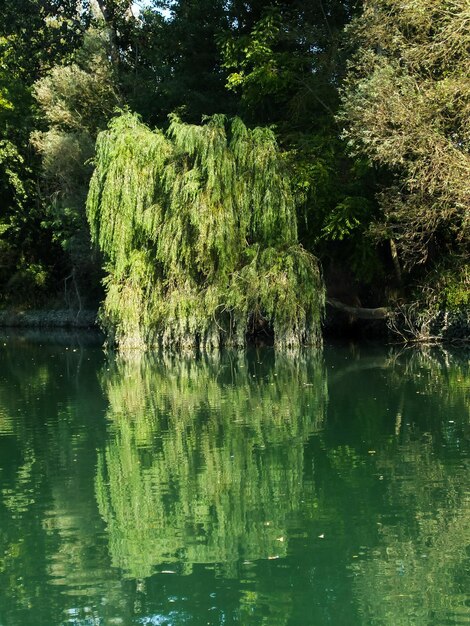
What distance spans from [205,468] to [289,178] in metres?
13.9

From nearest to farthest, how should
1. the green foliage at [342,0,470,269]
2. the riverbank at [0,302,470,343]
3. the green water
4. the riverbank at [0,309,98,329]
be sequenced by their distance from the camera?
1. the green water
2. the green foliage at [342,0,470,269]
3. the riverbank at [0,302,470,343]
4. the riverbank at [0,309,98,329]

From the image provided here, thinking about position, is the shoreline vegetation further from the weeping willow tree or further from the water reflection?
the water reflection

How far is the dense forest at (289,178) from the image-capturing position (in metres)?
19.2

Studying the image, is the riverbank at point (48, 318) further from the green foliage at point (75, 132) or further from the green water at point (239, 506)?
the green water at point (239, 506)

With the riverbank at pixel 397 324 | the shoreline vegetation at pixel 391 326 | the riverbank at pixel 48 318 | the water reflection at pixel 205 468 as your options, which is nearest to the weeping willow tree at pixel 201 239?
the shoreline vegetation at pixel 391 326

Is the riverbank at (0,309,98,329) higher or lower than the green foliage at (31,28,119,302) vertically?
lower

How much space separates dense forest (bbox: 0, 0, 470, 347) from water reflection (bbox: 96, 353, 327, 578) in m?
4.86

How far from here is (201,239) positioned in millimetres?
21203

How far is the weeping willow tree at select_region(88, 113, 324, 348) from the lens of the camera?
69.7 ft

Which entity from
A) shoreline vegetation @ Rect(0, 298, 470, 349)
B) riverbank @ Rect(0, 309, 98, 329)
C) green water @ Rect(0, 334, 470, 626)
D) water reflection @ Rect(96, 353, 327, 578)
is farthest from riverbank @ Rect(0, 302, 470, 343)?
riverbank @ Rect(0, 309, 98, 329)

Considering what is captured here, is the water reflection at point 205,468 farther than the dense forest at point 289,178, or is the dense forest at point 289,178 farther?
the dense forest at point 289,178

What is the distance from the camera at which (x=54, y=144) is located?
30969 millimetres

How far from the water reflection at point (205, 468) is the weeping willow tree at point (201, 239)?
4.46 m

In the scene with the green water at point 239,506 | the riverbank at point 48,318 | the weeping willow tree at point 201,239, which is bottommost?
the green water at point 239,506
